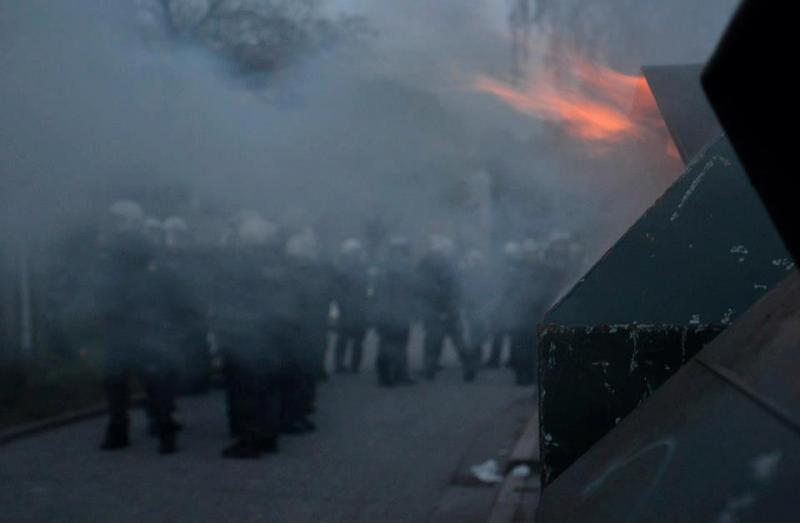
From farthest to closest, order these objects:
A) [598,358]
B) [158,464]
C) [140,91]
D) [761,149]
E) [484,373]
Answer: [484,373], [158,464], [140,91], [598,358], [761,149]

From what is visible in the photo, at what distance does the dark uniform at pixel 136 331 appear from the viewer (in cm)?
745

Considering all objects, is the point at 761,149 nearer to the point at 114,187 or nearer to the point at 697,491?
the point at 697,491

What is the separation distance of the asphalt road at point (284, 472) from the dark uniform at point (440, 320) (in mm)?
2396

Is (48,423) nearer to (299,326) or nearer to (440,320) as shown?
(299,326)

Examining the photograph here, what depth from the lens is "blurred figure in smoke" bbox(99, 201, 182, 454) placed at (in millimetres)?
7395

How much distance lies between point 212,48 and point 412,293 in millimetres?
5532

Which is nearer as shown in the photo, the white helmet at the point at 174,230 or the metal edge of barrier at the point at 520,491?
the metal edge of barrier at the point at 520,491

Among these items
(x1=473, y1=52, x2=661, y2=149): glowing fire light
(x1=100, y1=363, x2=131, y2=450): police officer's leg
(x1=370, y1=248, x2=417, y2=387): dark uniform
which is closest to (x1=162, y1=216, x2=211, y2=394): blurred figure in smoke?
(x1=100, y1=363, x2=131, y2=450): police officer's leg

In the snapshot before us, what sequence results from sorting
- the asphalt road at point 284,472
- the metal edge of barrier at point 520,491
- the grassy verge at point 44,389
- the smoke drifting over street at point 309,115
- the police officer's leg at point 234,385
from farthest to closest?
the grassy verge at point 44,389 < the police officer's leg at point 234,385 < the asphalt road at point 284,472 < the metal edge of barrier at point 520,491 < the smoke drifting over street at point 309,115

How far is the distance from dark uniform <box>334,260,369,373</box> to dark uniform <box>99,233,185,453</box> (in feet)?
10.6

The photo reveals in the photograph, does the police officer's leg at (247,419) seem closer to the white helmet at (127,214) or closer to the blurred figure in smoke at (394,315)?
the white helmet at (127,214)

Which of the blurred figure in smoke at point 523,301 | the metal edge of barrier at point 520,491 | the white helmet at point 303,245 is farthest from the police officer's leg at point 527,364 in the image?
the white helmet at point 303,245

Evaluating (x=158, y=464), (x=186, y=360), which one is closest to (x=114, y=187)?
(x=158, y=464)

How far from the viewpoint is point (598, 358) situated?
302cm
